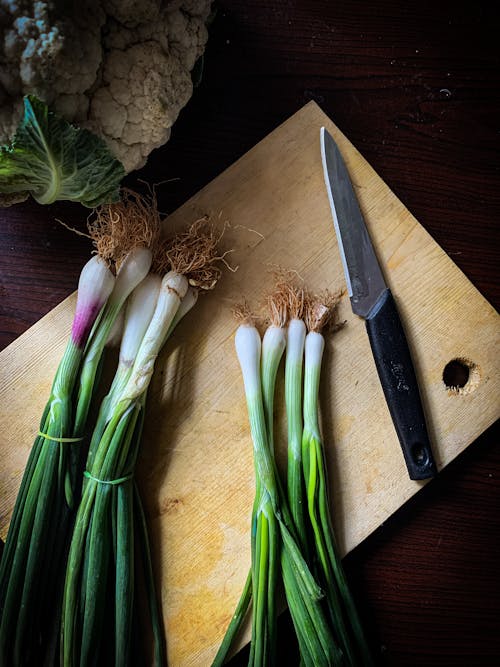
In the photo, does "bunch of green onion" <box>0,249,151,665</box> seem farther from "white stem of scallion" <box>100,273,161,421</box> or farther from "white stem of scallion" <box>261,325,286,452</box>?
"white stem of scallion" <box>261,325,286,452</box>

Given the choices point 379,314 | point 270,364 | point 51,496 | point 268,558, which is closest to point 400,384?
point 379,314

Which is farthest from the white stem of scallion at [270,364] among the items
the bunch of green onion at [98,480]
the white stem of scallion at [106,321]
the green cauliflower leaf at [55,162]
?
the green cauliflower leaf at [55,162]

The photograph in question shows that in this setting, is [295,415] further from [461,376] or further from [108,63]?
[108,63]

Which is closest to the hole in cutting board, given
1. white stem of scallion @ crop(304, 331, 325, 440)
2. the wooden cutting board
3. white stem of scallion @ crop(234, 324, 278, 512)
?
the wooden cutting board

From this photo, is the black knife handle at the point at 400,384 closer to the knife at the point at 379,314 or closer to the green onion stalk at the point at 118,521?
the knife at the point at 379,314

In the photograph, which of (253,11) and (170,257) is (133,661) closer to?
(170,257)

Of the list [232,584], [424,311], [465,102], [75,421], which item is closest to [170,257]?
[75,421]
